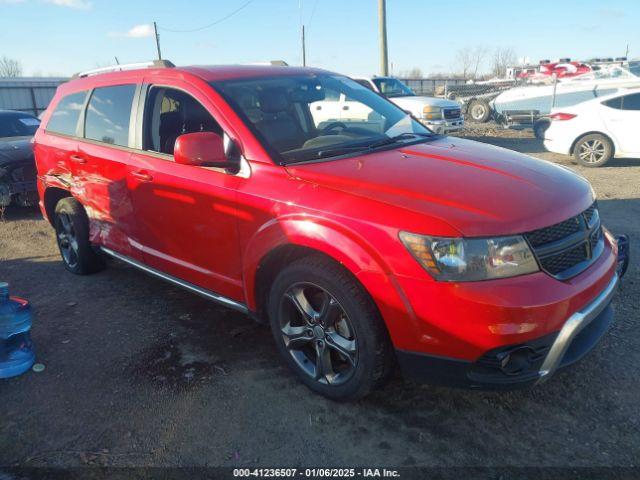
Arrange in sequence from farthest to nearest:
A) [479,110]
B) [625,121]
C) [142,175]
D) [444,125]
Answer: [479,110] < [444,125] < [625,121] < [142,175]

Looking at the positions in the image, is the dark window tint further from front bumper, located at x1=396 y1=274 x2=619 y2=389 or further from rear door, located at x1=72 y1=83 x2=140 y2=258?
front bumper, located at x1=396 y1=274 x2=619 y2=389

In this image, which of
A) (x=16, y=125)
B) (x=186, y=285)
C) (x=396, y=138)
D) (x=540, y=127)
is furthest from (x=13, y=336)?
(x=540, y=127)

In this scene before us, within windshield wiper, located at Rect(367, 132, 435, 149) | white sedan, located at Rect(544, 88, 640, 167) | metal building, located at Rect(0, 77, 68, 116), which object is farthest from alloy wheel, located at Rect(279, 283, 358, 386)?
metal building, located at Rect(0, 77, 68, 116)

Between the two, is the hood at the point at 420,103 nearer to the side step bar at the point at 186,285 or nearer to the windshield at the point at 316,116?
the windshield at the point at 316,116

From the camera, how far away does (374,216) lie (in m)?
2.48

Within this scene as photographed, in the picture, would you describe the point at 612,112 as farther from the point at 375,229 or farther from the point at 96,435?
the point at 96,435

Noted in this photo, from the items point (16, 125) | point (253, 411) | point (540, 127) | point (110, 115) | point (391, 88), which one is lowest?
point (253, 411)

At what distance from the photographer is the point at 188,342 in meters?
3.71

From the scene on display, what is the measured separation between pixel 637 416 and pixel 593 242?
937 mm

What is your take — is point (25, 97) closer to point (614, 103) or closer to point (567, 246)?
point (614, 103)

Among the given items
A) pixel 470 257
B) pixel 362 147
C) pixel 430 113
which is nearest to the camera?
pixel 470 257

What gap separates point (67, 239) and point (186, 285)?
215 centimetres

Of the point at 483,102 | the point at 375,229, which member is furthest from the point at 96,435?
the point at 483,102

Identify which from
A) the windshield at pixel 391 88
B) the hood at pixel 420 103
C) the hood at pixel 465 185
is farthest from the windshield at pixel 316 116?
the windshield at pixel 391 88
